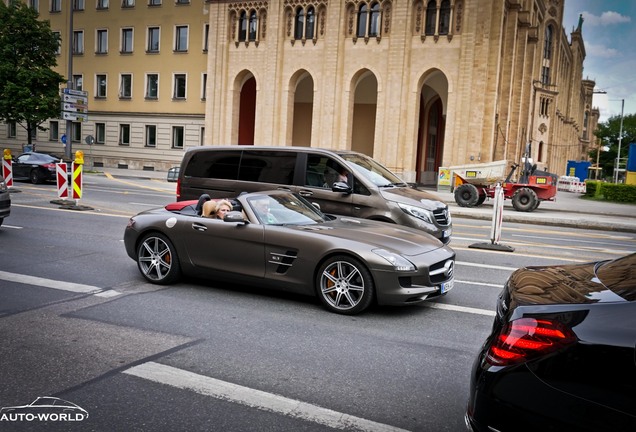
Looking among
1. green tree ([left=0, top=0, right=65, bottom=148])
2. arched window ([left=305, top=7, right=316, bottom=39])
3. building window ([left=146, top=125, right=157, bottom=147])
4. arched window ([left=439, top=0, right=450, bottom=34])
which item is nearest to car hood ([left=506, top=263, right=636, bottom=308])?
arched window ([left=439, top=0, right=450, bottom=34])

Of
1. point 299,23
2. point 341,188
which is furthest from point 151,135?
point 341,188

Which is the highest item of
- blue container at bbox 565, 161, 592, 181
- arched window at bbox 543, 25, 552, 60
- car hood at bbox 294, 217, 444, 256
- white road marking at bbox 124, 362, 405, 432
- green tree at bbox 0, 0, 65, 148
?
arched window at bbox 543, 25, 552, 60

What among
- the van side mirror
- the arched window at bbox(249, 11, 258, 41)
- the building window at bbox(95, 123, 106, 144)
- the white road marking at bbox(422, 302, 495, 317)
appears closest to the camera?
the white road marking at bbox(422, 302, 495, 317)

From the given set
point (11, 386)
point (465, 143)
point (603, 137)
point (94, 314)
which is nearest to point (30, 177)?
point (94, 314)

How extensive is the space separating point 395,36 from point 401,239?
112 feet

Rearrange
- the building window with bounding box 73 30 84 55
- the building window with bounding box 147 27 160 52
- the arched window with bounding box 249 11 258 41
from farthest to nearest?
1. the building window with bounding box 73 30 84 55
2. the building window with bounding box 147 27 160 52
3. the arched window with bounding box 249 11 258 41

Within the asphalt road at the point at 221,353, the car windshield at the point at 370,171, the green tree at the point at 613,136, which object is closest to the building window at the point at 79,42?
the car windshield at the point at 370,171

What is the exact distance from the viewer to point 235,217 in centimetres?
674

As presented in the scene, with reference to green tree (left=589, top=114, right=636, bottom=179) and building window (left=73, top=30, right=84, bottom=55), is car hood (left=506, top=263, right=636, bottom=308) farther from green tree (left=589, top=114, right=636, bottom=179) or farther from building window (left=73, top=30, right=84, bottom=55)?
green tree (left=589, top=114, right=636, bottom=179)

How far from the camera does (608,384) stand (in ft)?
8.20

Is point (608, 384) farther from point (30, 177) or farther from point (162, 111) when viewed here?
point (162, 111)

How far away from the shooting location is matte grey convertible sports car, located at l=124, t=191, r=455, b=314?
6.12 m

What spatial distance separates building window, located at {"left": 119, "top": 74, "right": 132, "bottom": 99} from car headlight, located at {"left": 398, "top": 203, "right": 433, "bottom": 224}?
44492 millimetres
